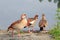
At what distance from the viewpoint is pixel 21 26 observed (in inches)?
230

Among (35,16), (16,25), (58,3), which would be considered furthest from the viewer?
(35,16)

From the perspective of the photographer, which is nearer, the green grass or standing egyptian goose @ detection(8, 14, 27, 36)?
standing egyptian goose @ detection(8, 14, 27, 36)

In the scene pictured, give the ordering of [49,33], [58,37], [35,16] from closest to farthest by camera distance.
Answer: [58,37]
[49,33]
[35,16]

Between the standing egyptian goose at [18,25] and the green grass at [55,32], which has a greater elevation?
the standing egyptian goose at [18,25]

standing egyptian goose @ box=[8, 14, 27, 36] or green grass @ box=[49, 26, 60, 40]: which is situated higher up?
standing egyptian goose @ box=[8, 14, 27, 36]

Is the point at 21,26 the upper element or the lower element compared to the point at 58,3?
lower

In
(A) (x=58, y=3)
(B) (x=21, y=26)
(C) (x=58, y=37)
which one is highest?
(A) (x=58, y=3)

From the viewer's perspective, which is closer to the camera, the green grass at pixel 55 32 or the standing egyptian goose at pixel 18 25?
the standing egyptian goose at pixel 18 25

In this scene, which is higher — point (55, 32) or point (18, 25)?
point (18, 25)

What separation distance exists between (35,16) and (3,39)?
66.3 inches

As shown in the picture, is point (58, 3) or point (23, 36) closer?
point (58, 3)

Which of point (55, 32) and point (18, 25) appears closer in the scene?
point (18, 25)

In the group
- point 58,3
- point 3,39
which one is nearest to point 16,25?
point 3,39

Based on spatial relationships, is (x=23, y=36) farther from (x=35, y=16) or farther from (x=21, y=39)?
(x=35, y=16)
